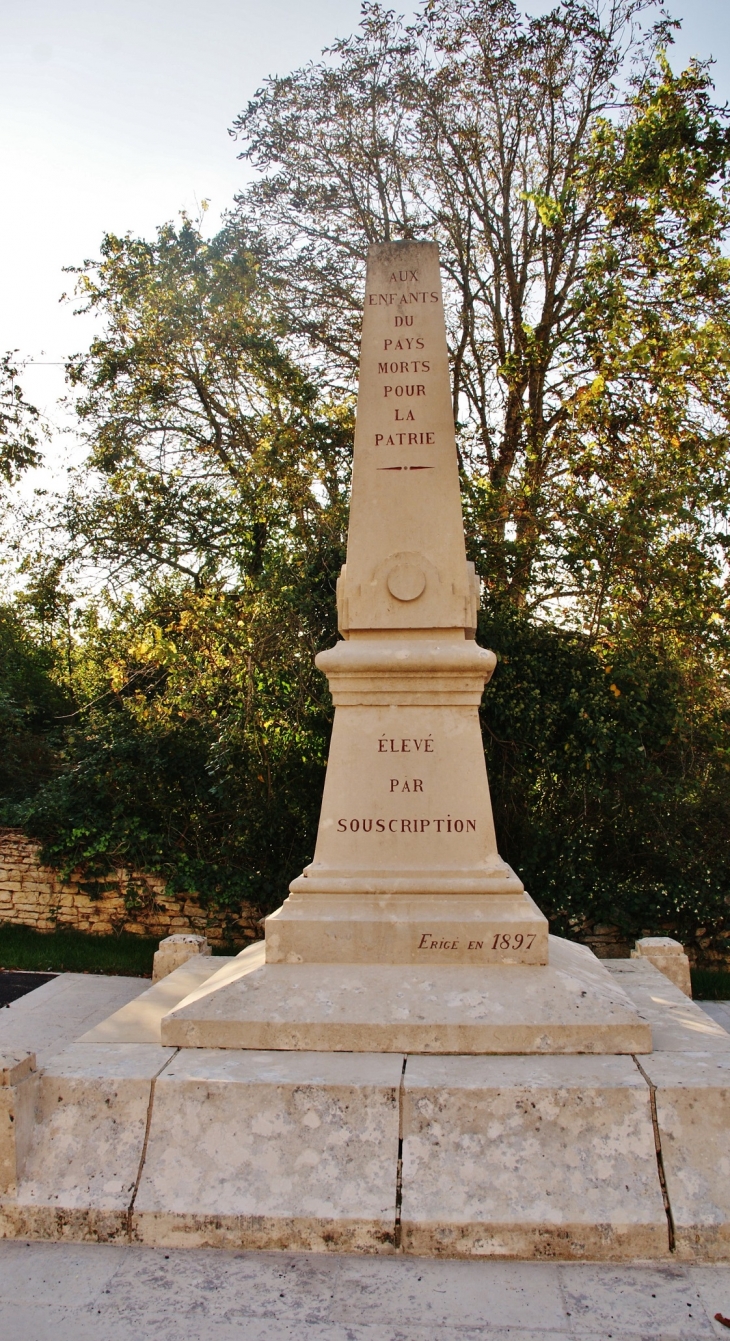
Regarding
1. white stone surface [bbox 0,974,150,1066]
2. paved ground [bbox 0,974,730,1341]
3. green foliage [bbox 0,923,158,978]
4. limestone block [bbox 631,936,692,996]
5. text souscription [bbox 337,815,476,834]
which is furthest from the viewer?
green foliage [bbox 0,923,158,978]

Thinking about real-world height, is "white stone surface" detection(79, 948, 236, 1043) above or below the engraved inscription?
below

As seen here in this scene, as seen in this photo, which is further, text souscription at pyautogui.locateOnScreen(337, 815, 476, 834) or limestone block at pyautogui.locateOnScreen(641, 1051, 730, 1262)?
text souscription at pyautogui.locateOnScreen(337, 815, 476, 834)

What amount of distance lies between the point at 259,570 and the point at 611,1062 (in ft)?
24.7

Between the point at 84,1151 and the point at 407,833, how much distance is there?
5.86 ft

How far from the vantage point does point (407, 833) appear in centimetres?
427

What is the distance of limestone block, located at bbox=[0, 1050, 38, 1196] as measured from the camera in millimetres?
3133

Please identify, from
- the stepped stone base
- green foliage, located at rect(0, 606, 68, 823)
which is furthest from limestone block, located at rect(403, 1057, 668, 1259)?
green foliage, located at rect(0, 606, 68, 823)

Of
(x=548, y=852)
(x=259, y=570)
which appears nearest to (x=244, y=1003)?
(x=548, y=852)

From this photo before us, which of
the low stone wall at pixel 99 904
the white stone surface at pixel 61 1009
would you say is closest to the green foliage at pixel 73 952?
the low stone wall at pixel 99 904

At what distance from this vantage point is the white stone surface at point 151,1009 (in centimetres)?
398

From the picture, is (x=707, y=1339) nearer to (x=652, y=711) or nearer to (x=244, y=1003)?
(x=244, y=1003)

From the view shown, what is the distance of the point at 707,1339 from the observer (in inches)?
99.6

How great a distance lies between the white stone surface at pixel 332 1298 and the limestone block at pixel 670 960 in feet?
8.74

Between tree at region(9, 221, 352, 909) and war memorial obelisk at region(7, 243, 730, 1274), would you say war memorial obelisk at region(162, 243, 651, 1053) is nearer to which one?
war memorial obelisk at region(7, 243, 730, 1274)
